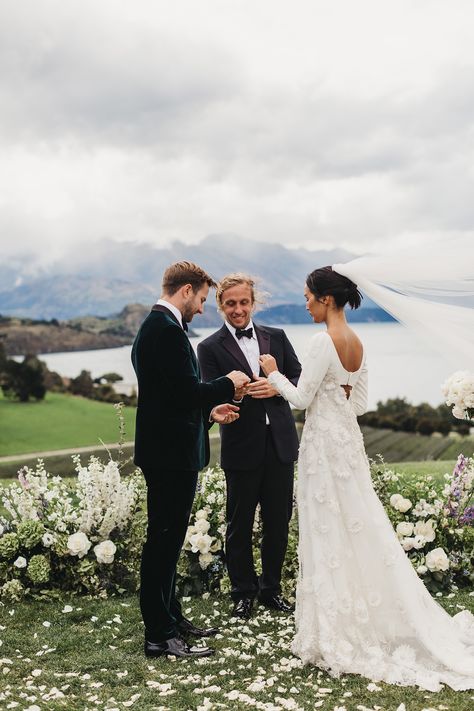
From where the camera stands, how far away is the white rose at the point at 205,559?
6559 mm

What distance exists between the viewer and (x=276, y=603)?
5.95 m

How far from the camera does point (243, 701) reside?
4.30m

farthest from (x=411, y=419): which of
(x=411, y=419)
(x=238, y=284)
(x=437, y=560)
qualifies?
(x=238, y=284)

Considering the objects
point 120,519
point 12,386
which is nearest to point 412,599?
point 120,519

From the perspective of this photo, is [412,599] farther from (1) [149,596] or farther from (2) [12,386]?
(2) [12,386]

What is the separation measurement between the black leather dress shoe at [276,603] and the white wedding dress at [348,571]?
1060mm

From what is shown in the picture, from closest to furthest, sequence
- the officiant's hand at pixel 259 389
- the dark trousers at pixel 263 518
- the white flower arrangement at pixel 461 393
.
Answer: the officiant's hand at pixel 259 389, the dark trousers at pixel 263 518, the white flower arrangement at pixel 461 393

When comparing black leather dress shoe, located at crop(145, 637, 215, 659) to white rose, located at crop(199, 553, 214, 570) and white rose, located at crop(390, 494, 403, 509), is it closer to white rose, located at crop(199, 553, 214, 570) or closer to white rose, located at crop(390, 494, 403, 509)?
white rose, located at crop(199, 553, 214, 570)

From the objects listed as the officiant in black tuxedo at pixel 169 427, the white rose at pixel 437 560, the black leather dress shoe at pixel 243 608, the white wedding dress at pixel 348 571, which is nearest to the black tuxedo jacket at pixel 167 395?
the officiant in black tuxedo at pixel 169 427

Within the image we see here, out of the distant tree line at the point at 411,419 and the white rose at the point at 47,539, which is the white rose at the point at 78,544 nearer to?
the white rose at the point at 47,539

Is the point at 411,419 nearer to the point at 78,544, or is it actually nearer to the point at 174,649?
the point at 78,544

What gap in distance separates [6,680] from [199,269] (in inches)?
122

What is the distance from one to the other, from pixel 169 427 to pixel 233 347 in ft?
4.53

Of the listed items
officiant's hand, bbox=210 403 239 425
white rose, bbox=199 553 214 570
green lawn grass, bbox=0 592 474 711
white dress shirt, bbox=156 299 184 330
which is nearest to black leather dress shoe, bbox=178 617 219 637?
green lawn grass, bbox=0 592 474 711
